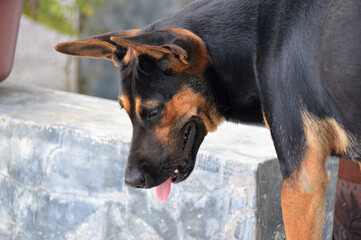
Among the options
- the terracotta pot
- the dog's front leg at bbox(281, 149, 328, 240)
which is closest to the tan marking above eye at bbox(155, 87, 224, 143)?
the dog's front leg at bbox(281, 149, 328, 240)

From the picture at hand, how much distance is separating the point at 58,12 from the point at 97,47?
3.24 meters

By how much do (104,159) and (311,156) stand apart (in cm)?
127

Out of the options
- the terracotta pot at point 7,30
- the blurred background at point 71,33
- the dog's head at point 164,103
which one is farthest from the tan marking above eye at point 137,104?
the blurred background at point 71,33

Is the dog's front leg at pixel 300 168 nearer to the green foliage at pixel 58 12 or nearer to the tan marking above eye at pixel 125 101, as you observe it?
the tan marking above eye at pixel 125 101

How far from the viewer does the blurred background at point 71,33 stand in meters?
5.05

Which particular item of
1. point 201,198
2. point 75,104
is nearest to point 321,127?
point 201,198

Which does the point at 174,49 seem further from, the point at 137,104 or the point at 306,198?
the point at 306,198

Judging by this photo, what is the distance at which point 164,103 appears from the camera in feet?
6.26

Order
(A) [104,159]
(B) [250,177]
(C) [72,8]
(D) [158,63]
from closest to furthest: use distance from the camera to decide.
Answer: (D) [158,63]
(B) [250,177]
(A) [104,159]
(C) [72,8]

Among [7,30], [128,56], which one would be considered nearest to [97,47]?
[128,56]

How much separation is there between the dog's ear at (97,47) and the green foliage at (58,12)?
3.15 meters

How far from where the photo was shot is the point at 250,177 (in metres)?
2.36

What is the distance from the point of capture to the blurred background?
5.05m

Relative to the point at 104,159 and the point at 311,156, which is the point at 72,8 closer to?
the point at 104,159
